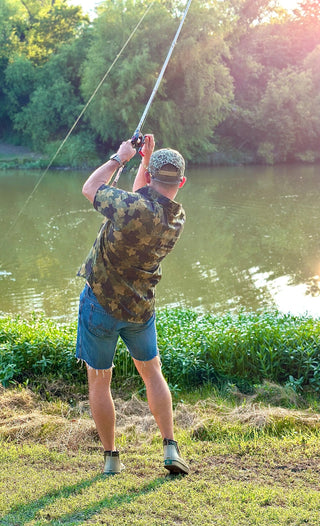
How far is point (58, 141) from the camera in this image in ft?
118

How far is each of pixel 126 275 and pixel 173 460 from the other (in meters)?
1.02

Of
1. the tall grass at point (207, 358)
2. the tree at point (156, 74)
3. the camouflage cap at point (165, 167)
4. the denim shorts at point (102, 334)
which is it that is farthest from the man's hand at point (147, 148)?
the tree at point (156, 74)

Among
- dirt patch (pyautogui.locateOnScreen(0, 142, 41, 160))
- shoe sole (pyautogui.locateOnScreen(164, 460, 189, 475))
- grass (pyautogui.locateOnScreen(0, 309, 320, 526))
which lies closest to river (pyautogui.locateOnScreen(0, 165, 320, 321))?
grass (pyautogui.locateOnScreen(0, 309, 320, 526))

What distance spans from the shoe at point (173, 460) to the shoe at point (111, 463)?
27 cm

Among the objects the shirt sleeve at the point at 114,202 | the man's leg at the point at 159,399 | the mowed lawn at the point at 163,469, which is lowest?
the mowed lawn at the point at 163,469

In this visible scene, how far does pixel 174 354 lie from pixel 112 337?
215cm

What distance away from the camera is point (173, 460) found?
3.10 m

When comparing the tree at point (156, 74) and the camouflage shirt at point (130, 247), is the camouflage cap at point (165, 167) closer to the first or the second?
the camouflage shirt at point (130, 247)

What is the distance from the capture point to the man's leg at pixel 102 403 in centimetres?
312

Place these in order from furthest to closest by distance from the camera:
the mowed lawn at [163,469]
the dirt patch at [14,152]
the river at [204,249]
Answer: the dirt patch at [14,152] < the river at [204,249] < the mowed lawn at [163,469]

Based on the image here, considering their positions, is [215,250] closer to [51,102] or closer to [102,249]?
[102,249]

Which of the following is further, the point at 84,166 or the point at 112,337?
the point at 84,166

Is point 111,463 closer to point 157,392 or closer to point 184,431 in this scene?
Result: point 157,392

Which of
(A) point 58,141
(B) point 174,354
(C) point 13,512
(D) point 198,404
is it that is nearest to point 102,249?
(C) point 13,512
